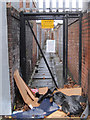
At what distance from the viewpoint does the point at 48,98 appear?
4984 mm

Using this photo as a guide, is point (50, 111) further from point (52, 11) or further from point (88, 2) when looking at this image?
point (52, 11)

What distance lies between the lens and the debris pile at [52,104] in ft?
13.8

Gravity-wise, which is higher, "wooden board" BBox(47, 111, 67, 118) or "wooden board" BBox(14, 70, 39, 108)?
"wooden board" BBox(14, 70, 39, 108)

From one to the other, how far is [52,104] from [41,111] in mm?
410

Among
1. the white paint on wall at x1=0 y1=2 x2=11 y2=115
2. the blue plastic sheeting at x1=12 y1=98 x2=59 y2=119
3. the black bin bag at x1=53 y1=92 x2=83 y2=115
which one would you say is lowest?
the blue plastic sheeting at x1=12 y1=98 x2=59 y2=119

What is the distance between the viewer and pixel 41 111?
4.37 meters

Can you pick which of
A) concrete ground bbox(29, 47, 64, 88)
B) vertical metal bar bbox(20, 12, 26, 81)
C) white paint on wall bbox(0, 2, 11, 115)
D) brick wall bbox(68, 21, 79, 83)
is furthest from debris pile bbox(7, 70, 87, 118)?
concrete ground bbox(29, 47, 64, 88)

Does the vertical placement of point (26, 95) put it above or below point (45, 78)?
above

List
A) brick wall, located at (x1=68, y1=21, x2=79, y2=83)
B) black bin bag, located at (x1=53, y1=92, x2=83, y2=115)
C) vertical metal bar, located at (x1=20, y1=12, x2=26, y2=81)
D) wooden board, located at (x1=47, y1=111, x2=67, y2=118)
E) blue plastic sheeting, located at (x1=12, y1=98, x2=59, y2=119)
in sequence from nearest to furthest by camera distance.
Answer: wooden board, located at (x1=47, y1=111, x2=67, y2=118), blue plastic sheeting, located at (x1=12, y1=98, x2=59, y2=119), black bin bag, located at (x1=53, y1=92, x2=83, y2=115), vertical metal bar, located at (x1=20, y1=12, x2=26, y2=81), brick wall, located at (x1=68, y1=21, x2=79, y2=83)

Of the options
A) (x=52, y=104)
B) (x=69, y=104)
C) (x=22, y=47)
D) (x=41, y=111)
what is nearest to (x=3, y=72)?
(x=41, y=111)

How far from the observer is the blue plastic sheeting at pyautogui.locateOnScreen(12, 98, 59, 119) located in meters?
4.15

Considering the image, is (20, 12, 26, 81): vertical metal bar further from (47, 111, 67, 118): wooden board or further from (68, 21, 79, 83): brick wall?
(47, 111, 67, 118): wooden board

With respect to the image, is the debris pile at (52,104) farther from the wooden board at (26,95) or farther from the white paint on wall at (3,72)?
the white paint on wall at (3,72)

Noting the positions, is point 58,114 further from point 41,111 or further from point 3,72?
point 3,72
